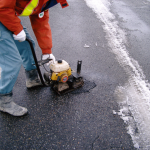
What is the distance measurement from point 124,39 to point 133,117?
8.48ft

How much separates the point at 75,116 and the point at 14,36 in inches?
54.1

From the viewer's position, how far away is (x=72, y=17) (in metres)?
5.05

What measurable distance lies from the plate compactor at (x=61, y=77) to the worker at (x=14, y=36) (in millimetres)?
227

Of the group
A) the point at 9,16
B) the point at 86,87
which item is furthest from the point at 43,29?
the point at 86,87

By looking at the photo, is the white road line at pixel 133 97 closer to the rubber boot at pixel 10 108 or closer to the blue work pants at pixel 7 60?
the rubber boot at pixel 10 108

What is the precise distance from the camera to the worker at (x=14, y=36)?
5.11 ft

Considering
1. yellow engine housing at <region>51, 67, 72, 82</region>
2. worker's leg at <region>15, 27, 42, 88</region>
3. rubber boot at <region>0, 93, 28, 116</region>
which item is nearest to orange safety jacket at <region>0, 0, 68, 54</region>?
worker's leg at <region>15, 27, 42, 88</region>

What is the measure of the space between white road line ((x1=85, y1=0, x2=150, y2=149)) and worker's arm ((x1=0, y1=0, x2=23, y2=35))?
1.86 m

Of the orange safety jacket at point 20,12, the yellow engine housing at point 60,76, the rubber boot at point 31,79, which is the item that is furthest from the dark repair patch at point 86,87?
the orange safety jacket at point 20,12

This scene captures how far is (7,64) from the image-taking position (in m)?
1.73

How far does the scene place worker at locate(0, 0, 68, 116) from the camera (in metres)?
1.56

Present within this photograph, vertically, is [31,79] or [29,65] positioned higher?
[29,65]

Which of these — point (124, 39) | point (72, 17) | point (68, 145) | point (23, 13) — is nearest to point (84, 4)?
point (72, 17)

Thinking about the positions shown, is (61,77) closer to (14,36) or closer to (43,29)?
(43,29)
